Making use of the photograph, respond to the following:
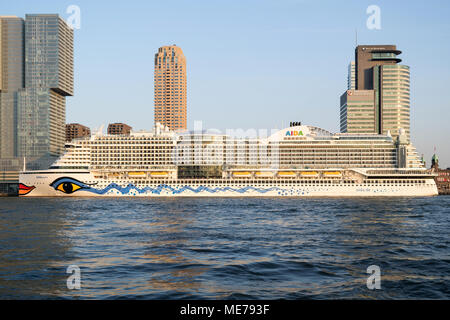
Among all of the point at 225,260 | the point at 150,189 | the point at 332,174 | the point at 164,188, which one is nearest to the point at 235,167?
the point at 164,188

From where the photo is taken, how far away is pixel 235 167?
104 m

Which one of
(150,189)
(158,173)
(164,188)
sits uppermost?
(158,173)

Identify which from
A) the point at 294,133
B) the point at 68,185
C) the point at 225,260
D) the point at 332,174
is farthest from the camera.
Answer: the point at 294,133

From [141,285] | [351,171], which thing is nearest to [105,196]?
[351,171]

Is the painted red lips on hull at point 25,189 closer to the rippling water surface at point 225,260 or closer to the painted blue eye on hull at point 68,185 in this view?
the painted blue eye on hull at point 68,185

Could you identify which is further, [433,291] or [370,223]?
[370,223]

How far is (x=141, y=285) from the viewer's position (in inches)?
657

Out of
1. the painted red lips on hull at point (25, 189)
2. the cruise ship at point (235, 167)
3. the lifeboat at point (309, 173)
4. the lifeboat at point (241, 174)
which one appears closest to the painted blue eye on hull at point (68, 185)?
the cruise ship at point (235, 167)

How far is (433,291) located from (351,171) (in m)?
94.2

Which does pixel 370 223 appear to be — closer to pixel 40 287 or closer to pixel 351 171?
pixel 40 287

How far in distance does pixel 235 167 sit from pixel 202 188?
10.3m

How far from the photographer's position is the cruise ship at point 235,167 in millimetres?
100000

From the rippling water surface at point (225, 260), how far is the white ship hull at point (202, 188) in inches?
2378

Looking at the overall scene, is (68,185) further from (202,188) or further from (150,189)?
(202,188)
